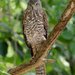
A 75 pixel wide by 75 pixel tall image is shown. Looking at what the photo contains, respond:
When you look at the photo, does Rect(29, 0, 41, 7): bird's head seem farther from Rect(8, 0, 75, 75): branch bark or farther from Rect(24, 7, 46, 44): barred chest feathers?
Rect(8, 0, 75, 75): branch bark

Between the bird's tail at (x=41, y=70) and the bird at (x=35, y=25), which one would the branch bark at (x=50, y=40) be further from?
the bird at (x=35, y=25)

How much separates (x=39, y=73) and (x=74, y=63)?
5.59 feet

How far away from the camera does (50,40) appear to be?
9.51 ft

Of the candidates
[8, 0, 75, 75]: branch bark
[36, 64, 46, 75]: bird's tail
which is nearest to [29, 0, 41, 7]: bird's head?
[36, 64, 46, 75]: bird's tail

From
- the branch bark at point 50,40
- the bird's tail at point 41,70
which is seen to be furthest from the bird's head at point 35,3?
the branch bark at point 50,40

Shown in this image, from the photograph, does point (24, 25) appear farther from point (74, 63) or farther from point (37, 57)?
point (74, 63)

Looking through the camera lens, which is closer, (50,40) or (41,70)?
(50,40)

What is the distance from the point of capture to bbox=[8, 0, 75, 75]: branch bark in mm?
2703

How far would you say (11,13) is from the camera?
176 inches

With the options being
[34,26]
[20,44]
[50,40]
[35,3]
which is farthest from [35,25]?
[20,44]

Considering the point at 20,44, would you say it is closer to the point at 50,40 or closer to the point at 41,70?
the point at 41,70

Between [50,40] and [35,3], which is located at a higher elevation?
[35,3]

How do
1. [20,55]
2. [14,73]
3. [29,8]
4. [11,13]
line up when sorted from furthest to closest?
1. [20,55]
2. [11,13]
3. [29,8]
4. [14,73]

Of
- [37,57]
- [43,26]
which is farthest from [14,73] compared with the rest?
[43,26]
